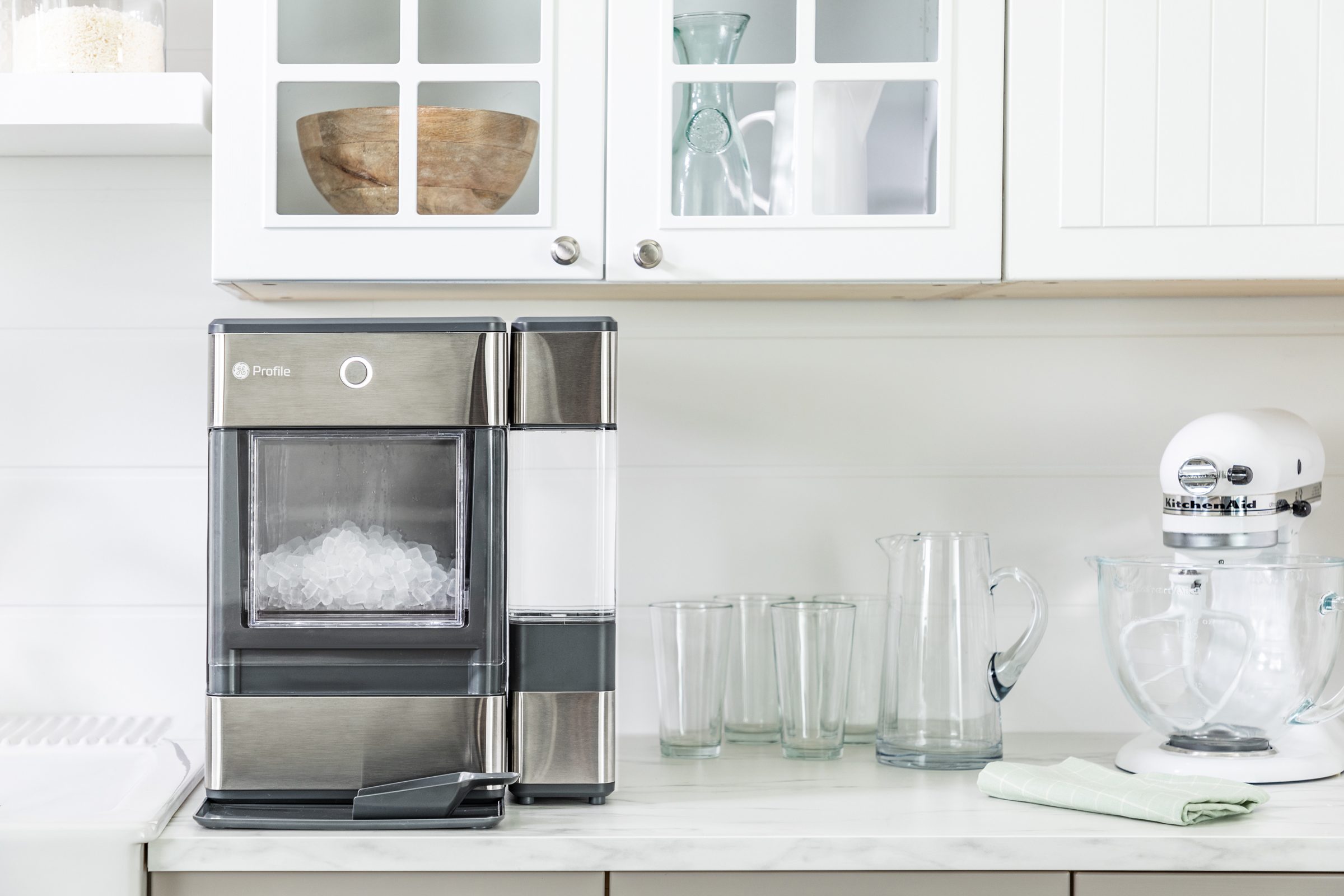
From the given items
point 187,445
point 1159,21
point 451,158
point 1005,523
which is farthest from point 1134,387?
point 187,445

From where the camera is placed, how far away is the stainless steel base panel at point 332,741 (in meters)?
1.08

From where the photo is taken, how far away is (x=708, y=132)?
1199mm

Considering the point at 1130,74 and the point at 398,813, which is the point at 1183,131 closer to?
the point at 1130,74

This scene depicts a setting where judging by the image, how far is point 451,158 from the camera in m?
1.19

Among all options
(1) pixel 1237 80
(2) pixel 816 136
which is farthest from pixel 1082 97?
(2) pixel 816 136

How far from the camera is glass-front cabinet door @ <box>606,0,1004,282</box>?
1.18 metres

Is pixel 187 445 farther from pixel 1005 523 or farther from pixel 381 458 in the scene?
pixel 1005 523

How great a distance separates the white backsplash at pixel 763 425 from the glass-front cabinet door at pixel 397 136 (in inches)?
12.5

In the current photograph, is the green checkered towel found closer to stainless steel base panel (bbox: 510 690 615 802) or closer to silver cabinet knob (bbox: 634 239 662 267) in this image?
stainless steel base panel (bbox: 510 690 615 802)

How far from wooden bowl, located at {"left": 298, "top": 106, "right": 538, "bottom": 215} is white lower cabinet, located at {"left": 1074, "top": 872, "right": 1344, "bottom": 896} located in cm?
87

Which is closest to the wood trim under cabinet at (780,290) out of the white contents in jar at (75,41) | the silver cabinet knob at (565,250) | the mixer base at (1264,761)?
the silver cabinet knob at (565,250)

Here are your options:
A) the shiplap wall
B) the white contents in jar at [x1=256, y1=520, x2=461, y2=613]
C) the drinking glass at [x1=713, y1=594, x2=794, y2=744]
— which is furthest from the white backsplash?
the white contents in jar at [x1=256, y1=520, x2=461, y2=613]

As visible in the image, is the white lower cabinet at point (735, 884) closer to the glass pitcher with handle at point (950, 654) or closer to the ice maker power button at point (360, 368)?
the glass pitcher with handle at point (950, 654)

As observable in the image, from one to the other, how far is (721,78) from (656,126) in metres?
0.08
